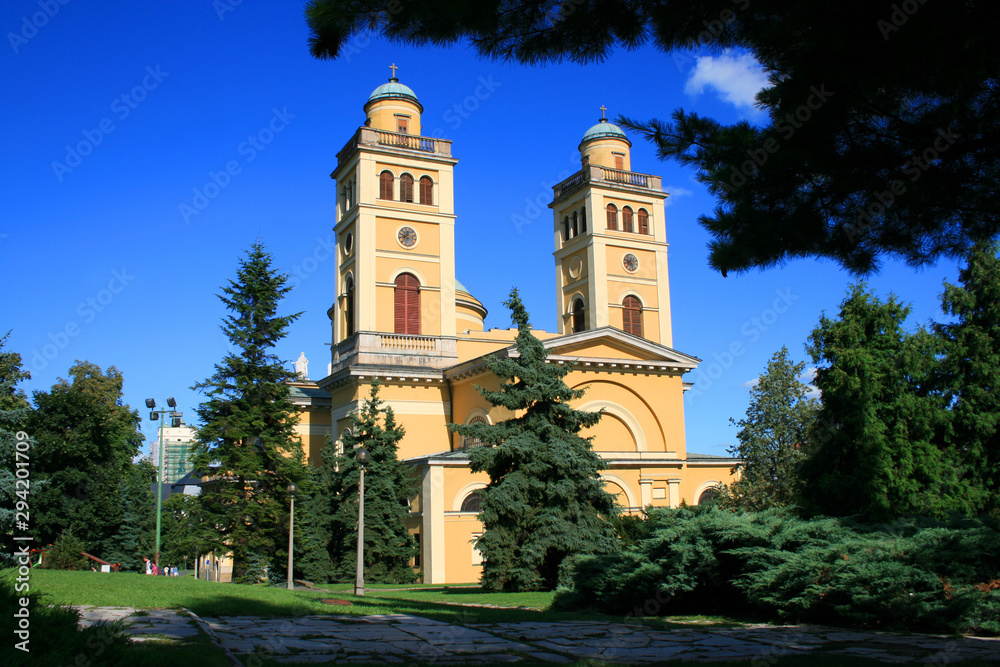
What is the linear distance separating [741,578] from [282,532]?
17379 millimetres

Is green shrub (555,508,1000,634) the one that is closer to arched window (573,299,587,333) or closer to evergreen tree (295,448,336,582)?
evergreen tree (295,448,336,582)

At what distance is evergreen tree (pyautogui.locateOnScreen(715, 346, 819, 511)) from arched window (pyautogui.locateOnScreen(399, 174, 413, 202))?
679 inches

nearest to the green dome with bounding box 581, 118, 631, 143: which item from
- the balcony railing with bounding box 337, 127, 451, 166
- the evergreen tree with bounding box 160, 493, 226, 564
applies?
the balcony railing with bounding box 337, 127, 451, 166

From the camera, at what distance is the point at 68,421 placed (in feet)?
108

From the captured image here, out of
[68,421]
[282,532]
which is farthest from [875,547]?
[68,421]

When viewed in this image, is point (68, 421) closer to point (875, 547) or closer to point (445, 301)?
point (445, 301)

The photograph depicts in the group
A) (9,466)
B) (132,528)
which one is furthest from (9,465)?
(132,528)

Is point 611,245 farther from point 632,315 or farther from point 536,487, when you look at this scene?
point 536,487

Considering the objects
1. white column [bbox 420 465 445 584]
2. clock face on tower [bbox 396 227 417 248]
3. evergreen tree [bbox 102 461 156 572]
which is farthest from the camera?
evergreen tree [bbox 102 461 156 572]

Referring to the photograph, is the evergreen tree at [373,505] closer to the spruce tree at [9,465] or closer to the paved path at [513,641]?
the spruce tree at [9,465]

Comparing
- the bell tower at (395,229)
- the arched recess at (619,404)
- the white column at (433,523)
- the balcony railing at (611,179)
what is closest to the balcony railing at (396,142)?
the bell tower at (395,229)

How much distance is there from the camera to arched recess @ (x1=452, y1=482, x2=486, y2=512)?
27.9 meters

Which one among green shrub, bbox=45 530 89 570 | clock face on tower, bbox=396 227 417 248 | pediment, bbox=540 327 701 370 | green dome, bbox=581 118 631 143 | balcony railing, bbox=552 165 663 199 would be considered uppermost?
A: green dome, bbox=581 118 631 143

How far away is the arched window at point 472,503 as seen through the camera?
28188mm
